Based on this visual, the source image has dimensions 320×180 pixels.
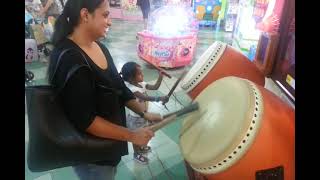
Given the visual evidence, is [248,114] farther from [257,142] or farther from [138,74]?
[138,74]

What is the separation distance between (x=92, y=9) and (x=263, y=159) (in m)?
0.69

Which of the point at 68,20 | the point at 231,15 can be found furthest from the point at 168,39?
the point at 231,15

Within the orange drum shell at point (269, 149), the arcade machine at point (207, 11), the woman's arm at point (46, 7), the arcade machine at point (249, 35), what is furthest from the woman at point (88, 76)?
the arcade machine at point (207, 11)

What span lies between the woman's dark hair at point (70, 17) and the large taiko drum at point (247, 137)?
51cm

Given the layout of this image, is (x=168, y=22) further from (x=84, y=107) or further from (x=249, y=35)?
(x=84, y=107)

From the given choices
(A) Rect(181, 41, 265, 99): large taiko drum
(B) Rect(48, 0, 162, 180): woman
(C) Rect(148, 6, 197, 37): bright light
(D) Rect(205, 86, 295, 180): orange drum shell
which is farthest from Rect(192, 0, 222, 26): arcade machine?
(D) Rect(205, 86, 295, 180): orange drum shell

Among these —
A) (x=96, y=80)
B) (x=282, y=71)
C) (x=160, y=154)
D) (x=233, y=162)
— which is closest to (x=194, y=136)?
(x=233, y=162)

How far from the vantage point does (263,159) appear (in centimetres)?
74

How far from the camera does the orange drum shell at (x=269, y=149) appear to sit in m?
0.74

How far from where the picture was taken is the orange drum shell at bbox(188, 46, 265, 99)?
110cm

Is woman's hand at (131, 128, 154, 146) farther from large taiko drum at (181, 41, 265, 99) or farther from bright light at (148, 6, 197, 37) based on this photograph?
bright light at (148, 6, 197, 37)

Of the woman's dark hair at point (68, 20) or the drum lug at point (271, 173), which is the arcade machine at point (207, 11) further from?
the drum lug at point (271, 173)

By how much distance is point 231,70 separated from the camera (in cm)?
111

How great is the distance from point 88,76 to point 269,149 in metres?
0.56
